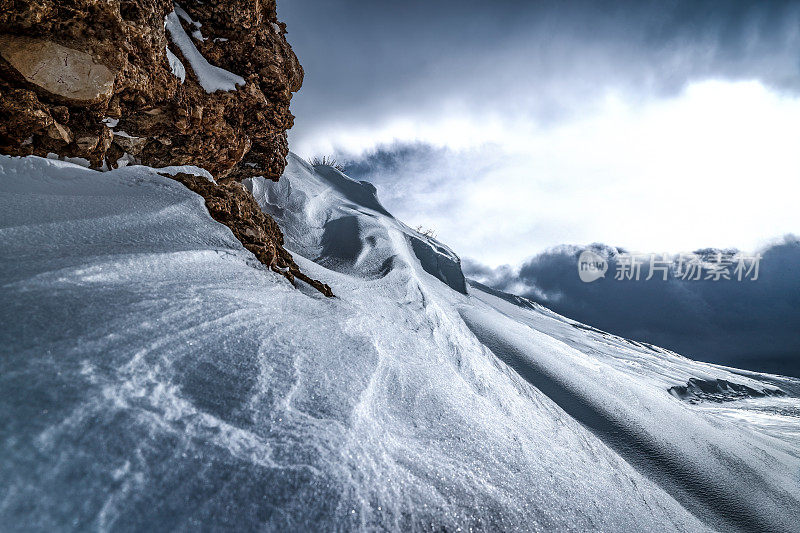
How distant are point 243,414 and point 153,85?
3.55 m

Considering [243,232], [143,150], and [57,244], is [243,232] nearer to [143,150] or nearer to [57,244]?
[57,244]

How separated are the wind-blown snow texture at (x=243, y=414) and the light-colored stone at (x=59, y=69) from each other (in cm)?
62

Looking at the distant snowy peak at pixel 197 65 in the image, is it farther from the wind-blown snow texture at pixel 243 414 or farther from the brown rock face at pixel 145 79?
the wind-blown snow texture at pixel 243 414

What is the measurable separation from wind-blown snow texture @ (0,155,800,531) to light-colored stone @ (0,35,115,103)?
62 centimetres

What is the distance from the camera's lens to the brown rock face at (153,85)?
2221 mm

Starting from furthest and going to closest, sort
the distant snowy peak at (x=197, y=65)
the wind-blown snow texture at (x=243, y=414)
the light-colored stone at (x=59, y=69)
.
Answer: the distant snowy peak at (x=197, y=65), the light-colored stone at (x=59, y=69), the wind-blown snow texture at (x=243, y=414)

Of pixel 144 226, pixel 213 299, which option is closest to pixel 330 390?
pixel 213 299

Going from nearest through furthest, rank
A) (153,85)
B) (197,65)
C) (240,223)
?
(240,223), (153,85), (197,65)

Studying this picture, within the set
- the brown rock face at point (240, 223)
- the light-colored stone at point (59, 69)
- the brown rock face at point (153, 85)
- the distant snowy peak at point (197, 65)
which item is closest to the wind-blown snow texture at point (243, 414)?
the brown rock face at point (240, 223)

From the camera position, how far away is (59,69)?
2.34 metres

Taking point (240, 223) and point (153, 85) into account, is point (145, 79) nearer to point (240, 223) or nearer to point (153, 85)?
point (153, 85)

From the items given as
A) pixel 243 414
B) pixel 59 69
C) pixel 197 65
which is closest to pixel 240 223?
pixel 59 69

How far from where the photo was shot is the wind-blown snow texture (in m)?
0.82

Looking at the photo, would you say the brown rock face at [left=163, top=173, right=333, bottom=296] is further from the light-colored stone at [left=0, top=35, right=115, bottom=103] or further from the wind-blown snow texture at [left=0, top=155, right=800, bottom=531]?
the light-colored stone at [left=0, top=35, right=115, bottom=103]
